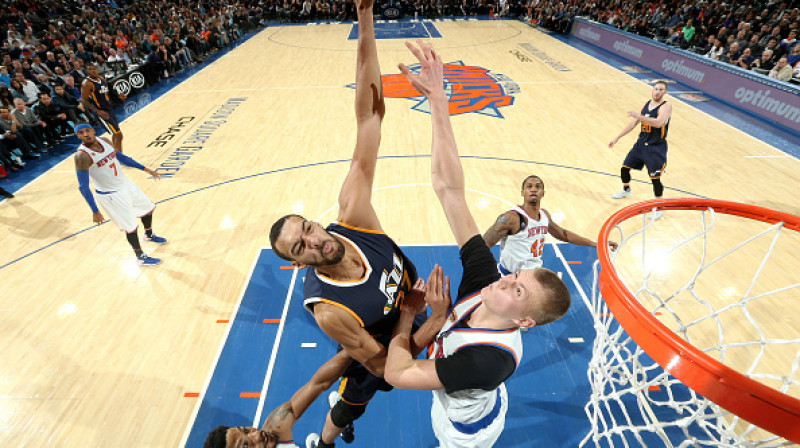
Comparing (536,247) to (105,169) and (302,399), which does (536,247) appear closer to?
(302,399)

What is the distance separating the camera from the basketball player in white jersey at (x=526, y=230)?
4.21m

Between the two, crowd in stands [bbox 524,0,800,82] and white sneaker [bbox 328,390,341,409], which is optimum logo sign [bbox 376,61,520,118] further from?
white sneaker [bbox 328,390,341,409]

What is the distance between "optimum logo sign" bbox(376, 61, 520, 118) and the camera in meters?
11.9

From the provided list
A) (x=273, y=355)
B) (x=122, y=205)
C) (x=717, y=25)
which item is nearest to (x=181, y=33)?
(x=122, y=205)

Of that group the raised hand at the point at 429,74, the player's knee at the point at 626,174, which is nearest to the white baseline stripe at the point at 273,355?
the raised hand at the point at 429,74

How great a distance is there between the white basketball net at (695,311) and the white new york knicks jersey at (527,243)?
632 millimetres

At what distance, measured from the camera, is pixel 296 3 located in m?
26.1

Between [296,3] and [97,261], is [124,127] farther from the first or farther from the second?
[296,3]

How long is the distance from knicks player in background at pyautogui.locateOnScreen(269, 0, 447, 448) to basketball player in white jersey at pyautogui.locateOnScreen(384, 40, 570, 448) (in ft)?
0.54

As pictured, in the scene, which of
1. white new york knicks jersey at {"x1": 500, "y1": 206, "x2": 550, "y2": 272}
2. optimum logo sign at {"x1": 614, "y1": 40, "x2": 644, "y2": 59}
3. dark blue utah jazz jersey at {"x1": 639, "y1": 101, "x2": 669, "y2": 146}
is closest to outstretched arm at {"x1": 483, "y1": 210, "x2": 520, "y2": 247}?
white new york knicks jersey at {"x1": 500, "y1": 206, "x2": 550, "y2": 272}

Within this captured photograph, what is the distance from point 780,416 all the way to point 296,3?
29.7 meters

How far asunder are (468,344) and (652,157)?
21.0 ft

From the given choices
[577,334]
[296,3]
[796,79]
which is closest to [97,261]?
[577,334]

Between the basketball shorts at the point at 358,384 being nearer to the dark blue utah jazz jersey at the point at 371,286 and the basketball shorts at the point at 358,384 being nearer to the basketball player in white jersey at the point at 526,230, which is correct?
the dark blue utah jazz jersey at the point at 371,286
